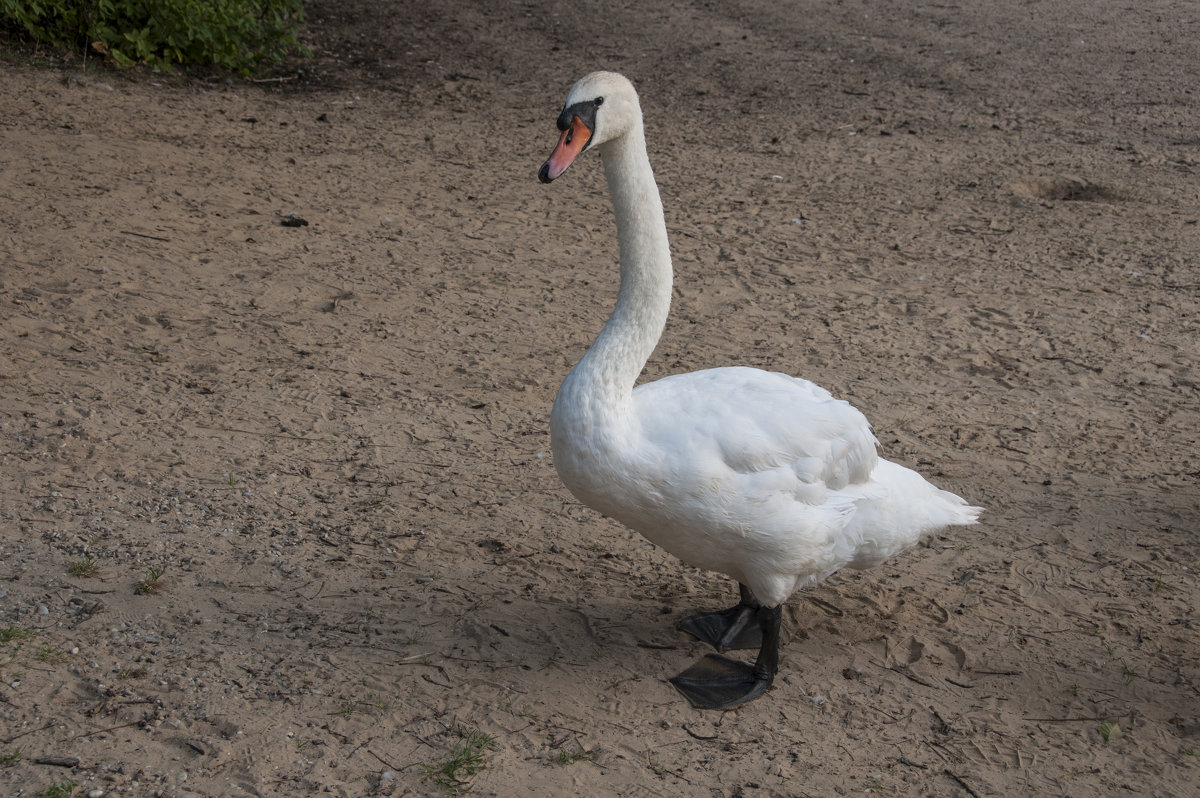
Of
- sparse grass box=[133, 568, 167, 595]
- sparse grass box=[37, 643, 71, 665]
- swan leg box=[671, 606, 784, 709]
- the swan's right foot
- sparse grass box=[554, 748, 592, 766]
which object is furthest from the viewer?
the swan's right foot

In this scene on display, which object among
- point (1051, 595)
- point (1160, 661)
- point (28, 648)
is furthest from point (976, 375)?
point (28, 648)

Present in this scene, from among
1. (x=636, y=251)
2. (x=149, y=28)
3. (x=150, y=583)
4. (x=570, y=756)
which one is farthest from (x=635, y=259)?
(x=149, y=28)

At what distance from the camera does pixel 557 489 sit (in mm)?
4465

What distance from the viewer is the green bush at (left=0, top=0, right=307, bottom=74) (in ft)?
28.9

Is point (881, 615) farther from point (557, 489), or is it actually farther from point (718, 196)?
point (718, 196)

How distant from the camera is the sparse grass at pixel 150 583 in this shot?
351 centimetres

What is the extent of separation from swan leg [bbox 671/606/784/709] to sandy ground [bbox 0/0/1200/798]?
0.22 feet

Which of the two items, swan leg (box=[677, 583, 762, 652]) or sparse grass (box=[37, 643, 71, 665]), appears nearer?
sparse grass (box=[37, 643, 71, 665])

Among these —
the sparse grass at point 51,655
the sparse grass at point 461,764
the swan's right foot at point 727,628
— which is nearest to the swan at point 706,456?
the swan's right foot at point 727,628

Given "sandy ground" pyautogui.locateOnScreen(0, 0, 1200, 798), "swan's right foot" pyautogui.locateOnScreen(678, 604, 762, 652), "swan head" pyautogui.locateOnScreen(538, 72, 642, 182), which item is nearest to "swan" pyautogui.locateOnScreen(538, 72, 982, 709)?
"swan head" pyautogui.locateOnScreen(538, 72, 642, 182)

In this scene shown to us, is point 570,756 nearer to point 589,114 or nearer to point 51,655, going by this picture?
point 51,655

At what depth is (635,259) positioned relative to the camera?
3.26 meters

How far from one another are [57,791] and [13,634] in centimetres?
71

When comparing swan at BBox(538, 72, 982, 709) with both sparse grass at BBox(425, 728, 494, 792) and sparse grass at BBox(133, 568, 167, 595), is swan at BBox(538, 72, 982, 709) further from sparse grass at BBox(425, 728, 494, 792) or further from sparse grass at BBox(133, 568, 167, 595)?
sparse grass at BBox(133, 568, 167, 595)
